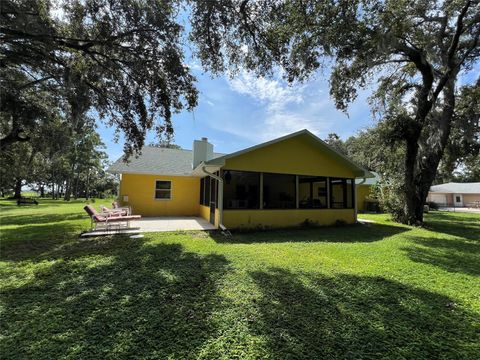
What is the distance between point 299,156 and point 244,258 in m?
6.42

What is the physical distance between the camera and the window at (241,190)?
32.8 ft

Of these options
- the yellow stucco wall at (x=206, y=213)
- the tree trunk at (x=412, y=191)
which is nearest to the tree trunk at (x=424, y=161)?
the tree trunk at (x=412, y=191)

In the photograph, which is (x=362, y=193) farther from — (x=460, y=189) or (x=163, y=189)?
(x=460, y=189)

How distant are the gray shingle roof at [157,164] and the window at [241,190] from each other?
4.04 m

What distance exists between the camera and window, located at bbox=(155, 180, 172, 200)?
A: 13.7 meters

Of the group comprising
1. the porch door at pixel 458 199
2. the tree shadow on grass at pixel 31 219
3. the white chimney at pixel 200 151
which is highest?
the white chimney at pixel 200 151

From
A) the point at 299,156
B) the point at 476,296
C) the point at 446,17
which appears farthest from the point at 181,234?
the point at 446,17

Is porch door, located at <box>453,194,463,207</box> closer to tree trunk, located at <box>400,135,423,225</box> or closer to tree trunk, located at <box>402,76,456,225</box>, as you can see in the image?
tree trunk, located at <box>402,76,456,225</box>

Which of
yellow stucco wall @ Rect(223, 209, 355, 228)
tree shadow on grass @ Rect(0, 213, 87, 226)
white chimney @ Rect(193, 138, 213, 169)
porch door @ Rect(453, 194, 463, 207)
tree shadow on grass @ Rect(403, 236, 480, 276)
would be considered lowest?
tree shadow on grass @ Rect(403, 236, 480, 276)

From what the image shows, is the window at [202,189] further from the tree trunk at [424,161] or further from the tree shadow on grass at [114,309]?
the tree trunk at [424,161]

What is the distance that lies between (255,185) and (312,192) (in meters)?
3.54

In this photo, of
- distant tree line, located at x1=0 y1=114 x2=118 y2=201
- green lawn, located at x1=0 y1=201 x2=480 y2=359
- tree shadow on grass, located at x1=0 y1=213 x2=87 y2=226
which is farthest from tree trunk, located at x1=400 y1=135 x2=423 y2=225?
tree shadow on grass, located at x1=0 y1=213 x2=87 y2=226

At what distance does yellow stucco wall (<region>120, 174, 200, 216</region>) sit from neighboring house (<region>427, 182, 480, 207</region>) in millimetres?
37088

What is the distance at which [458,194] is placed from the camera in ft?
122
